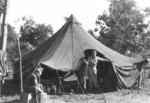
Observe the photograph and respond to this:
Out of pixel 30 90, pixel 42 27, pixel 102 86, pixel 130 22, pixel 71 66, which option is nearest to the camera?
pixel 30 90

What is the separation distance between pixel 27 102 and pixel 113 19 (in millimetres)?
13230

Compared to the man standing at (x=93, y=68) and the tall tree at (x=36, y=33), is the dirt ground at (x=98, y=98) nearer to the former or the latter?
the man standing at (x=93, y=68)

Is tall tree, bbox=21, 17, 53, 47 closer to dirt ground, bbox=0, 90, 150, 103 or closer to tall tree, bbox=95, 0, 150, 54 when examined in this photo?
tall tree, bbox=95, 0, 150, 54

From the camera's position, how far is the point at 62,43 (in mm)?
10133

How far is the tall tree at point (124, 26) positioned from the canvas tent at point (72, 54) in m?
7.68

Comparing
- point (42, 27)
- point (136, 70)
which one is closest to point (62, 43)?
point (136, 70)

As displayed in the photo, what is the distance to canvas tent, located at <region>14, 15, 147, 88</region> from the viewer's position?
9.20 meters

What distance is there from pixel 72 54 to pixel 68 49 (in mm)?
373

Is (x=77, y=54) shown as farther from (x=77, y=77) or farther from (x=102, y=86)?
(x=102, y=86)

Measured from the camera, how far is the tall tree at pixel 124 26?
1825 centimetres

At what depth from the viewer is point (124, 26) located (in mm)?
18281

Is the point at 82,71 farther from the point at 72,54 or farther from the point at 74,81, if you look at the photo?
the point at 72,54

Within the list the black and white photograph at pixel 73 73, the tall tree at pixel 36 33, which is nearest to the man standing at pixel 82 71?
the black and white photograph at pixel 73 73

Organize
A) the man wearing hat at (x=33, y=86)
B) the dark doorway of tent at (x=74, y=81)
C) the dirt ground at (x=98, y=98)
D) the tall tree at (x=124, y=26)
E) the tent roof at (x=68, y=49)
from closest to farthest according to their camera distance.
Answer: the man wearing hat at (x=33, y=86) < the dirt ground at (x=98, y=98) < the dark doorway of tent at (x=74, y=81) < the tent roof at (x=68, y=49) < the tall tree at (x=124, y=26)
